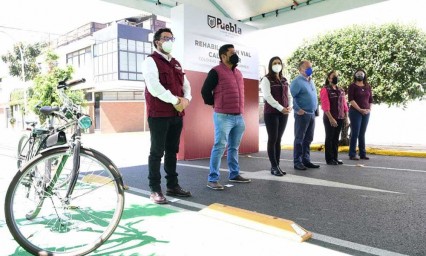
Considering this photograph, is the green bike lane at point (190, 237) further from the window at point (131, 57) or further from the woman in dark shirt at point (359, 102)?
the window at point (131, 57)

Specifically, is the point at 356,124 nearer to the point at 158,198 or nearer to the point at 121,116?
the point at 158,198

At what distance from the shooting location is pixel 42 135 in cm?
314

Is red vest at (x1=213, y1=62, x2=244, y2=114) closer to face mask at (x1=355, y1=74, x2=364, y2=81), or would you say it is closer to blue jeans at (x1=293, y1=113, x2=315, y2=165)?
blue jeans at (x1=293, y1=113, x2=315, y2=165)

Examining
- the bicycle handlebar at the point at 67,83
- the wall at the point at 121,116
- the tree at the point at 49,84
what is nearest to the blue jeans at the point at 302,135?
the bicycle handlebar at the point at 67,83

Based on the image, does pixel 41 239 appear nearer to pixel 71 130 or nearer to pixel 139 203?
pixel 71 130

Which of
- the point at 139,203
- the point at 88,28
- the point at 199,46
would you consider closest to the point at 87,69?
the point at 88,28

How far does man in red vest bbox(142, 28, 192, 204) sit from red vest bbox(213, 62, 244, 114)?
0.73 metres

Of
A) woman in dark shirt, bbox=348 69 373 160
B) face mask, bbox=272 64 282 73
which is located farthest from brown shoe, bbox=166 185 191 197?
woman in dark shirt, bbox=348 69 373 160

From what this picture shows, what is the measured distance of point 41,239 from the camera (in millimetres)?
2854

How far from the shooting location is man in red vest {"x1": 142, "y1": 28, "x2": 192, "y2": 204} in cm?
382

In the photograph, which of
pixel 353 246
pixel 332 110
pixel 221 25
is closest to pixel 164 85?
pixel 353 246

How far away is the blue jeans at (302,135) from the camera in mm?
6194

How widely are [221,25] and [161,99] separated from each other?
4.80m

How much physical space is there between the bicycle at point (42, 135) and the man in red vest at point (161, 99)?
3.65 ft
